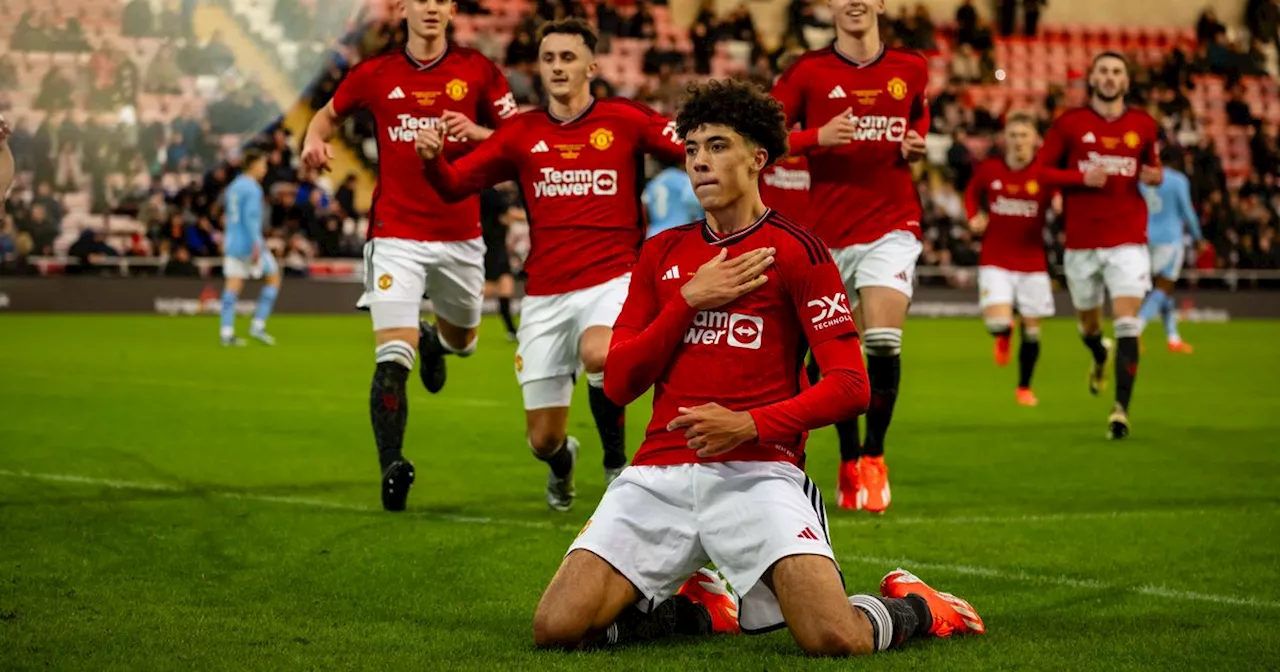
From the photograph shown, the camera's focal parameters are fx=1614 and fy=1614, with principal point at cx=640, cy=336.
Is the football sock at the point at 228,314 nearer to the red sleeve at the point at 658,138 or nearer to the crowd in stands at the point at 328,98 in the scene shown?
→ the crowd in stands at the point at 328,98

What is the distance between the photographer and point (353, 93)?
850 centimetres

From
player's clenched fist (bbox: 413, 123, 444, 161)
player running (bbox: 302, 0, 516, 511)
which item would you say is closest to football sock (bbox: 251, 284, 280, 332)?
player running (bbox: 302, 0, 516, 511)

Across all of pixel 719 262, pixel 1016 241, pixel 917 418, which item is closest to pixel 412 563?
pixel 719 262

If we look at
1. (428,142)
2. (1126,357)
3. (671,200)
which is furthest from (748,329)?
(671,200)

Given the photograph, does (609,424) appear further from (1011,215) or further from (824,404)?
(1011,215)

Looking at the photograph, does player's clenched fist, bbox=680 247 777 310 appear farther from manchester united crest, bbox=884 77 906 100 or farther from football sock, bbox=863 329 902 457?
manchester united crest, bbox=884 77 906 100

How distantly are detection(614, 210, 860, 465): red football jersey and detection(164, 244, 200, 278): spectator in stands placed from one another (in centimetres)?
2206

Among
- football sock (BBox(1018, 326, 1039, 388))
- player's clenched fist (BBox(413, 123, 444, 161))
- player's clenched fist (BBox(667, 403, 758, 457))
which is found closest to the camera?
player's clenched fist (BBox(667, 403, 758, 457))

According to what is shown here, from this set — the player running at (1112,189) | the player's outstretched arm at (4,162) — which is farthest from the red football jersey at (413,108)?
the player running at (1112,189)

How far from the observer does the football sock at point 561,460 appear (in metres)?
8.01

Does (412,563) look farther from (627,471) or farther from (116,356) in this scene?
(116,356)

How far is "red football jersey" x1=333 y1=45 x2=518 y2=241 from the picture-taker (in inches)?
333

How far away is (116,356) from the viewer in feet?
58.3

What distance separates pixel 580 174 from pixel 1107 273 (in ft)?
18.6
